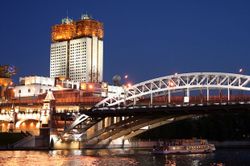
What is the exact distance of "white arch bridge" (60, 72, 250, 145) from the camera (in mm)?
85500

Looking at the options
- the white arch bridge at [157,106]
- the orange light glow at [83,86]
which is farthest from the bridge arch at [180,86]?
the orange light glow at [83,86]

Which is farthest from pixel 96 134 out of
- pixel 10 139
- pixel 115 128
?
pixel 10 139

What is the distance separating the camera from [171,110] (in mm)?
86562

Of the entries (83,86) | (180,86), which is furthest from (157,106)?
(83,86)

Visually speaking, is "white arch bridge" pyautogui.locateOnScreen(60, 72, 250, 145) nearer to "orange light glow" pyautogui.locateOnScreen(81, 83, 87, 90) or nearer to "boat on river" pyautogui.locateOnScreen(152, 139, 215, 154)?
"boat on river" pyautogui.locateOnScreen(152, 139, 215, 154)

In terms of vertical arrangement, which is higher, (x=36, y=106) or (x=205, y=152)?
(x=36, y=106)

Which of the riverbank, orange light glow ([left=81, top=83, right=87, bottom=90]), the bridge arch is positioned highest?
orange light glow ([left=81, top=83, right=87, bottom=90])

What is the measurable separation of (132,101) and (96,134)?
980 cm

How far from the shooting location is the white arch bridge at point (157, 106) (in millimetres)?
85500

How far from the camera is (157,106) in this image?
88.9m

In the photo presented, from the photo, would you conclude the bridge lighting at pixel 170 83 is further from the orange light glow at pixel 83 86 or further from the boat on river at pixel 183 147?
the orange light glow at pixel 83 86

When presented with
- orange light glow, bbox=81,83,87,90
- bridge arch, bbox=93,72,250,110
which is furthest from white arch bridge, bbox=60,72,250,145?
orange light glow, bbox=81,83,87,90

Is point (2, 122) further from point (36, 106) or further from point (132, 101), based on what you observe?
point (132, 101)

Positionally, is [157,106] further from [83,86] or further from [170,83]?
[83,86]
